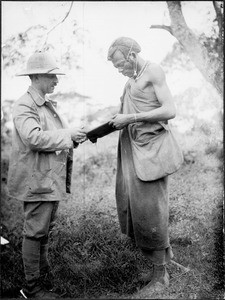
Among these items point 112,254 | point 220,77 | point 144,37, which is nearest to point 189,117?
point 220,77

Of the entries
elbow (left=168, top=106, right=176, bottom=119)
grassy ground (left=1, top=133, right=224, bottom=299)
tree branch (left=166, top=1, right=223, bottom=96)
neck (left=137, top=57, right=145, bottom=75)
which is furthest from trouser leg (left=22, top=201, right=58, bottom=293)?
tree branch (left=166, top=1, right=223, bottom=96)

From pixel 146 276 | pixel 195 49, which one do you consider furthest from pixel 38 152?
pixel 195 49

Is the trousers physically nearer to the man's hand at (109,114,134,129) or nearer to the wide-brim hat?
the man's hand at (109,114,134,129)

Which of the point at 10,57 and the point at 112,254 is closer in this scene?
the point at 112,254

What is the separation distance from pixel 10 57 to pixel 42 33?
0.43 meters

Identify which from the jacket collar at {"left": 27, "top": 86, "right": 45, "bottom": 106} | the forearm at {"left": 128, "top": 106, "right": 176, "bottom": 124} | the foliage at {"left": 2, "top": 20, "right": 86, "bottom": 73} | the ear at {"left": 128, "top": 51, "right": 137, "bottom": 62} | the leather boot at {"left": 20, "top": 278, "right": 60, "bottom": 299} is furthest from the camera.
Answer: the foliage at {"left": 2, "top": 20, "right": 86, "bottom": 73}

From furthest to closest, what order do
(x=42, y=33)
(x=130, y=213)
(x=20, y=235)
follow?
1. (x=20, y=235)
2. (x=42, y=33)
3. (x=130, y=213)

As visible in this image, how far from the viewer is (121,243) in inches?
171

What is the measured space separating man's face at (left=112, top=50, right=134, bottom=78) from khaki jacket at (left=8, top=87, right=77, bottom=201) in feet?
2.50

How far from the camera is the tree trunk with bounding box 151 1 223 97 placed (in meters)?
4.34

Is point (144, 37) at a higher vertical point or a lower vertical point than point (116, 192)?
higher

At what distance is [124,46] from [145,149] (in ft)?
3.20

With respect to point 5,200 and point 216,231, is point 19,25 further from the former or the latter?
point 216,231

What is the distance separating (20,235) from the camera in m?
4.93
